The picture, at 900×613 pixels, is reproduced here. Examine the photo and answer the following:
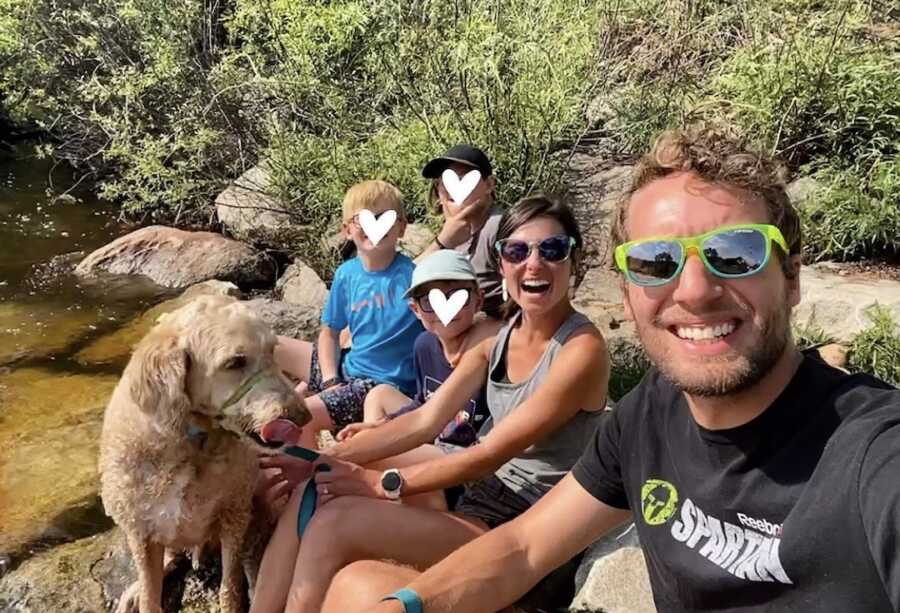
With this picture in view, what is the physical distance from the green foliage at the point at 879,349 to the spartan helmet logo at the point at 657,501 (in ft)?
11.9

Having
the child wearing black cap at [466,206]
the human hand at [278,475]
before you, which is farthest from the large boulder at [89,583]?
the child wearing black cap at [466,206]

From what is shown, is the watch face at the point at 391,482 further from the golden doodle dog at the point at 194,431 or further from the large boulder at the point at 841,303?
the large boulder at the point at 841,303

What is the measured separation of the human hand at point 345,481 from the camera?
3.19m

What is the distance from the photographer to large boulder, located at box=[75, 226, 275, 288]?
30.6 ft

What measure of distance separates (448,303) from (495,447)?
1093mm

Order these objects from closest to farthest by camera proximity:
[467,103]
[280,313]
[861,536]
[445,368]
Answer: [861,536]
[445,368]
[280,313]
[467,103]

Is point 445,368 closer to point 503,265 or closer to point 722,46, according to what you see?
point 503,265

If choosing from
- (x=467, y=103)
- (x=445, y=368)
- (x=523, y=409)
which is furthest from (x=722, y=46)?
(x=523, y=409)

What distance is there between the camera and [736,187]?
185 centimetres

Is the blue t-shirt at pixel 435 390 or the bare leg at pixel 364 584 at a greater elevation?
the bare leg at pixel 364 584

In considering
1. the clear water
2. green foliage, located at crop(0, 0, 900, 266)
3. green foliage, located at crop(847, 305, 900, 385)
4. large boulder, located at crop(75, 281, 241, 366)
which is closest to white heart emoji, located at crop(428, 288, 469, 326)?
the clear water

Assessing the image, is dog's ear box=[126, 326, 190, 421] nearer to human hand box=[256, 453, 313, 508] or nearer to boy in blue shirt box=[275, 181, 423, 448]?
human hand box=[256, 453, 313, 508]

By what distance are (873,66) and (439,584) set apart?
6.59 m

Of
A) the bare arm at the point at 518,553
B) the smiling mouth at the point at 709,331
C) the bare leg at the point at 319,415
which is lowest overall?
the bare leg at the point at 319,415
